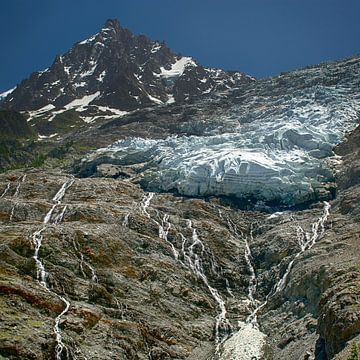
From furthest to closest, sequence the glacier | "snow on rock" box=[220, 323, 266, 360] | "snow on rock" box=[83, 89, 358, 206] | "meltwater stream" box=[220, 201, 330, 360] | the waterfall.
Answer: the glacier → "snow on rock" box=[83, 89, 358, 206] → the waterfall → "meltwater stream" box=[220, 201, 330, 360] → "snow on rock" box=[220, 323, 266, 360]

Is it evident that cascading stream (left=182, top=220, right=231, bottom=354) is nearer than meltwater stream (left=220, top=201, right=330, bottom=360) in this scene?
No

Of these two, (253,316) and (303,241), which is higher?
(303,241)

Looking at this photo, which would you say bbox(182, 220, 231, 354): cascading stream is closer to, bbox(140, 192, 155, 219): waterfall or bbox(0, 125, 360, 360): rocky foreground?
bbox(0, 125, 360, 360): rocky foreground

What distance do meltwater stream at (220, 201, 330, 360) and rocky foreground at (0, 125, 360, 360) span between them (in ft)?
0.92

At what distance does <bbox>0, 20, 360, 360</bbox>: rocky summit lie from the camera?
4178 cm

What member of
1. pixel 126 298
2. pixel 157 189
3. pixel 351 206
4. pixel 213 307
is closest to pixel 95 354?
pixel 126 298

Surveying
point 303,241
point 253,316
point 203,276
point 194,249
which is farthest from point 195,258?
point 303,241

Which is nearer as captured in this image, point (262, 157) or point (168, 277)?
point (168, 277)

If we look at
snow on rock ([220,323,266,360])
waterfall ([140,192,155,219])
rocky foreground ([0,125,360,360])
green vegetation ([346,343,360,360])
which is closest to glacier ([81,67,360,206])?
waterfall ([140,192,155,219])

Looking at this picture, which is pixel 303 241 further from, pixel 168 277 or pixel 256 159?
pixel 256 159

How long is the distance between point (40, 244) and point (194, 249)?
19.9 meters

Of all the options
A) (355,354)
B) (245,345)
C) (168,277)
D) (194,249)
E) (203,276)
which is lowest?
(355,354)

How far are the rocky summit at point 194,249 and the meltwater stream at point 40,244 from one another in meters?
0.17

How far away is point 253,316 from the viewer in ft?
175
